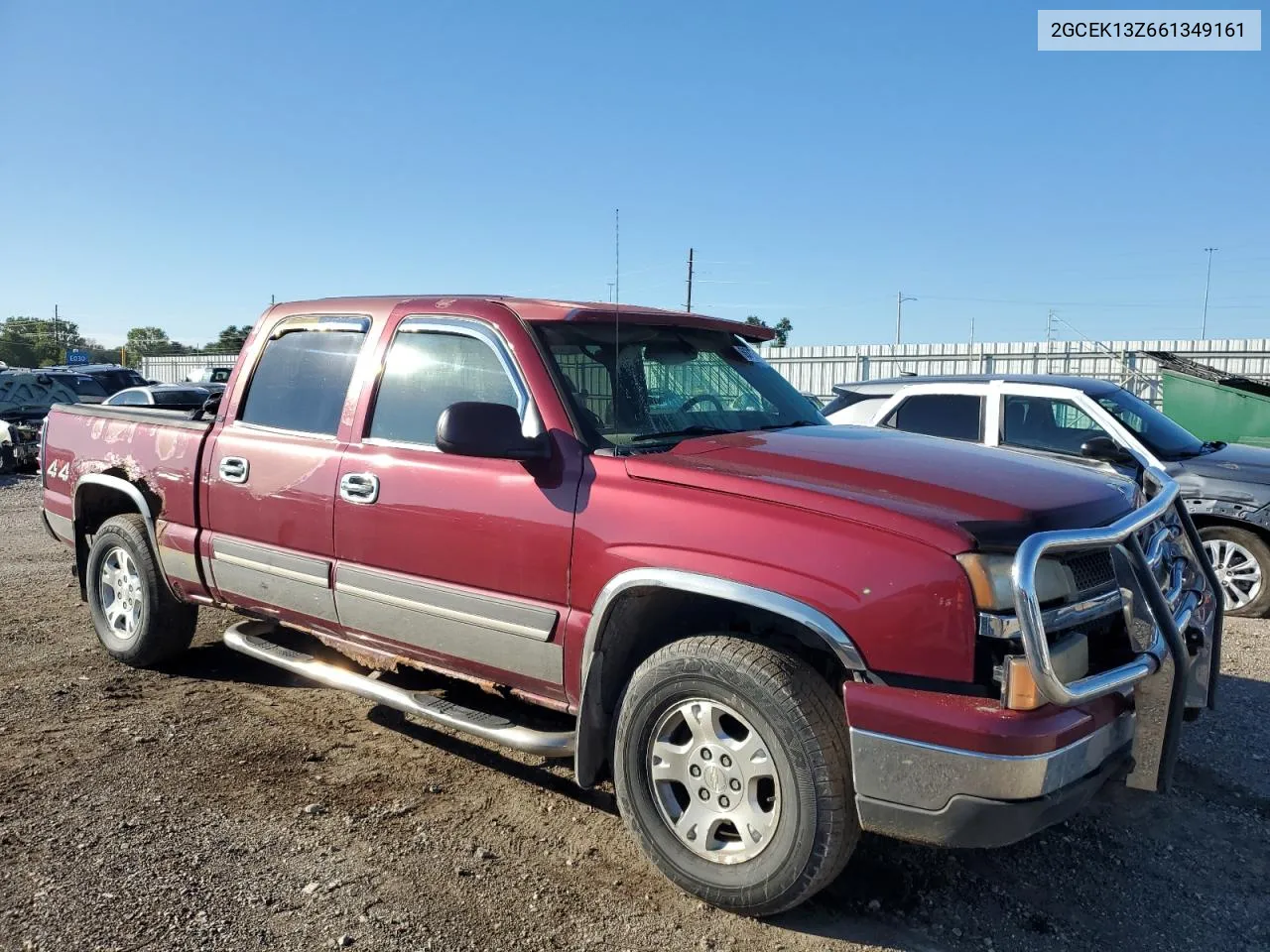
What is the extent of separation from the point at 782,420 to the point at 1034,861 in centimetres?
194

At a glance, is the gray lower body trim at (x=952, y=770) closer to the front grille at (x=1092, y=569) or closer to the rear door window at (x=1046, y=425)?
the front grille at (x=1092, y=569)

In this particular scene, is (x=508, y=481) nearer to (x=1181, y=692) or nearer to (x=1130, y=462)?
(x=1181, y=692)

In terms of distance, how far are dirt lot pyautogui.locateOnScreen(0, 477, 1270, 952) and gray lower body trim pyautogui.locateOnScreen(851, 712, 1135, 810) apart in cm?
62

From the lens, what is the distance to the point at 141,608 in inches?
201

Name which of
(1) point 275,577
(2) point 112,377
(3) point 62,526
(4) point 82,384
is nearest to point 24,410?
(4) point 82,384

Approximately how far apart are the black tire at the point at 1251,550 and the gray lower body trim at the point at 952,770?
4.96 m

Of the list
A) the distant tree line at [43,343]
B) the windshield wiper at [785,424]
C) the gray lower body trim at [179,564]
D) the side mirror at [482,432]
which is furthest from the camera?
the distant tree line at [43,343]

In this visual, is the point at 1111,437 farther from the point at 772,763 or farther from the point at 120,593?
the point at 120,593

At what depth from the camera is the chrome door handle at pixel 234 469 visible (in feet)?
14.2

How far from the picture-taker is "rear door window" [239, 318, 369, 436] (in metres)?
4.20

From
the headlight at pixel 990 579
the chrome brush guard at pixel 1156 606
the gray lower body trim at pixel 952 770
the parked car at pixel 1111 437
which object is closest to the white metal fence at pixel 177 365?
the parked car at pixel 1111 437

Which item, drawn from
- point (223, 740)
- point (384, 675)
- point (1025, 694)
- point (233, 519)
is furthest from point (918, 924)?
point (233, 519)

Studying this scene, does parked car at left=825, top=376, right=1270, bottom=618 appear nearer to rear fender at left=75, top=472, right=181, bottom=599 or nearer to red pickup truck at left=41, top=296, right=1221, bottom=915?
red pickup truck at left=41, top=296, right=1221, bottom=915

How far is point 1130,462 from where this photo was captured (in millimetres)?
6480
